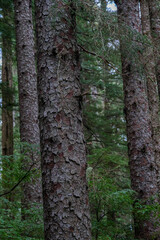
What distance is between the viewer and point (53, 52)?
279 centimetres

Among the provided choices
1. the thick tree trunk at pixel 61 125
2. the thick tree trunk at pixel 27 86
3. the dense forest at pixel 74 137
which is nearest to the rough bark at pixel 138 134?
the dense forest at pixel 74 137

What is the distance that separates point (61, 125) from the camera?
261 cm

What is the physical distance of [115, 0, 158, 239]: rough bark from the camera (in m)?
4.36

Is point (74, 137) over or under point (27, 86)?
under

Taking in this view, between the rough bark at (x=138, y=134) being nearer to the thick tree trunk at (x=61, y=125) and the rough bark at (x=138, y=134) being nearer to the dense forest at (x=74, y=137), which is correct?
the dense forest at (x=74, y=137)

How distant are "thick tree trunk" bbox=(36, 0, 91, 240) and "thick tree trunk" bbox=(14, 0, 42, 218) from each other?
3.32m

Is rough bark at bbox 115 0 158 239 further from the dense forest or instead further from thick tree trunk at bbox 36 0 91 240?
thick tree trunk at bbox 36 0 91 240

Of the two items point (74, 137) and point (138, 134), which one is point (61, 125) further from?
point (138, 134)

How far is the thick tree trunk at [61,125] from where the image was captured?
2420 mm

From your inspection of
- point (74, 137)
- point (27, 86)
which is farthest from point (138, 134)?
point (27, 86)

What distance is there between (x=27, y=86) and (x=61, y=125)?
4.08 meters

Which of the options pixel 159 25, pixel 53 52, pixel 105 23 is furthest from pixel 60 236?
pixel 159 25

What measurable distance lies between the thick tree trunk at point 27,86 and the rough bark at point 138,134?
7.77ft

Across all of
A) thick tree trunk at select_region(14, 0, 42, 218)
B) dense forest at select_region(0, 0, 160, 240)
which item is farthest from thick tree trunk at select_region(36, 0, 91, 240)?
thick tree trunk at select_region(14, 0, 42, 218)
